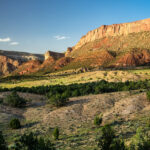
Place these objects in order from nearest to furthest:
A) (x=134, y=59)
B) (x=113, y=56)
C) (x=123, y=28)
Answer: (x=134, y=59) → (x=113, y=56) → (x=123, y=28)

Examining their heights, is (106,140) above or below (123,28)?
below

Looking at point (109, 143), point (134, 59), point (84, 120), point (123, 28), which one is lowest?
point (84, 120)

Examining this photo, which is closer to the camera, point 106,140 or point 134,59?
point 106,140

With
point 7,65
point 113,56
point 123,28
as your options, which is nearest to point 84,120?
point 113,56

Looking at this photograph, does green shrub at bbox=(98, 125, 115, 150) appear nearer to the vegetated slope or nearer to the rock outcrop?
the vegetated slope

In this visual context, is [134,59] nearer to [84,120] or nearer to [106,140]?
[84,120]

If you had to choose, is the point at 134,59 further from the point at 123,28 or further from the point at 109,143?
the point at 109,143

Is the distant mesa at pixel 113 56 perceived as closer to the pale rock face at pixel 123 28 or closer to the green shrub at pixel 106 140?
the pale rock face at pixel 123 28

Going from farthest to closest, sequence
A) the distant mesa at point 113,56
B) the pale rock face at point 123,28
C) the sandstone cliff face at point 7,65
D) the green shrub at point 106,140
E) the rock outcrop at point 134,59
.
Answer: the sandstone cliff face at point 7,65
the pale rock face at point 123,28
the distant mesa at point 113,56
the rock outcrop at point 134,59
the green shrub at point 106,140

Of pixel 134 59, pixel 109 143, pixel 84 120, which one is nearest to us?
pixel 109 143

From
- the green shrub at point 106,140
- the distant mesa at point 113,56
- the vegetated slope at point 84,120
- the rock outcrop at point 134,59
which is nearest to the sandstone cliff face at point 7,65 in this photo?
the distant mesa at point 113,56

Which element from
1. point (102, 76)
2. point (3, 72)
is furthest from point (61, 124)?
point (3, 72)

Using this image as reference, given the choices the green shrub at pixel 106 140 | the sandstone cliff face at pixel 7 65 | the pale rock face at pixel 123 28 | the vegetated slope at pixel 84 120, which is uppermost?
the pale rock face at pixel 123 28

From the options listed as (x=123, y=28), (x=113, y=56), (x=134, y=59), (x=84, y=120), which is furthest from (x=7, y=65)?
(x=84, y=120)
